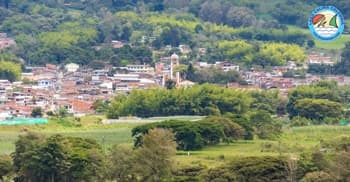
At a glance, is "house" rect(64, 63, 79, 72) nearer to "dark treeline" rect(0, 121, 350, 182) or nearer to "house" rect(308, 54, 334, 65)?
"house" rect(308, 54, 334, 65)

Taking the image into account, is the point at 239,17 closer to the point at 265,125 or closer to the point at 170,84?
the point at 170,84

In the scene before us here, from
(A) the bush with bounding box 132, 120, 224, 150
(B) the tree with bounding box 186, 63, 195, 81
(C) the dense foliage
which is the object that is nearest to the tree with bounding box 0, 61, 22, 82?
(B) the tree with bounding box 186, 63, 195, 81

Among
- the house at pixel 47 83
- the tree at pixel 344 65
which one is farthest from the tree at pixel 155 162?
the tree at pixel 344 65

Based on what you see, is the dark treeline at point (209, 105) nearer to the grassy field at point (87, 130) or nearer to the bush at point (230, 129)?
the grassy field at point (87, 130)

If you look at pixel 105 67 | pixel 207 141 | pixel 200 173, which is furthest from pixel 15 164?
pixel 105 67

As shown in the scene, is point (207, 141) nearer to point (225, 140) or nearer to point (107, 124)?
point (225, 140)

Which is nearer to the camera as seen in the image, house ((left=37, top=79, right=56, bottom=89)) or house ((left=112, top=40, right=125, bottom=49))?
house ((left=37, top=79, right=56, bottom=89))
